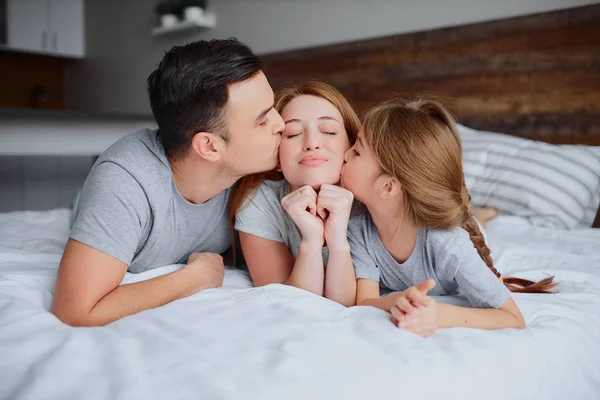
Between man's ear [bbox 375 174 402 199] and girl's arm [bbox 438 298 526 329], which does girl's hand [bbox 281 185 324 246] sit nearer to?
man's ear [bbox 375 174 402 199]

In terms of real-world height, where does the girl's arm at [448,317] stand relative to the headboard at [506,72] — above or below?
below

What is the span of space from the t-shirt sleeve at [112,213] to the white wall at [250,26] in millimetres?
1928

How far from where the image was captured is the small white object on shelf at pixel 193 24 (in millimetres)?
3592

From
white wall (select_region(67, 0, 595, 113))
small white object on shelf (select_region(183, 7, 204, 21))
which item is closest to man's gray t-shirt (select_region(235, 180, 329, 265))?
white wall (select_region(67, 0, 595, 113))

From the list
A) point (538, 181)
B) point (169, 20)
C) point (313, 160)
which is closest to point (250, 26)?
point (169, 20)

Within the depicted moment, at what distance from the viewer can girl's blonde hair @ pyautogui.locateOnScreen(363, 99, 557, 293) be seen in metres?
1.03

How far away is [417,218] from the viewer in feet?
3.48

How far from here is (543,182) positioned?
1.82 meters

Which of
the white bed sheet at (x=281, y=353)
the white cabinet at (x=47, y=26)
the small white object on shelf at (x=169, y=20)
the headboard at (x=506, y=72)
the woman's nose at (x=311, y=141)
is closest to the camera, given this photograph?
the white bed sheet at (x=281, y=353)

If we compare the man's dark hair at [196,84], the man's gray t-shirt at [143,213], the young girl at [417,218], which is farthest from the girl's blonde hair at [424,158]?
the man's gray t-shirt at [143,213]

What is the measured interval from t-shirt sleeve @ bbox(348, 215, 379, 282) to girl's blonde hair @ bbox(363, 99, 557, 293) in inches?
5.5

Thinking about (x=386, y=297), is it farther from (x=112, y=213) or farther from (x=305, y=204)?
(x=112, y=213)

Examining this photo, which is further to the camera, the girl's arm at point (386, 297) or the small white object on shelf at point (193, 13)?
the small white object on shelf at point (193, 13)

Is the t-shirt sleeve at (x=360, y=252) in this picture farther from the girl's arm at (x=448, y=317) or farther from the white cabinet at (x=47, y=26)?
the white cabinet at (x=47, y=26)
